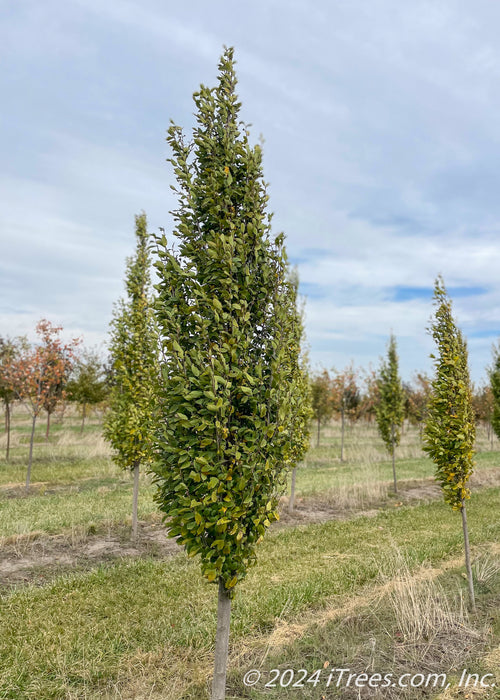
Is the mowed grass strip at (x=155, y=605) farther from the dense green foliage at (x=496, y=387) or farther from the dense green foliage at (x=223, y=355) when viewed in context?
the dense green foliage at (x=496, y=387)

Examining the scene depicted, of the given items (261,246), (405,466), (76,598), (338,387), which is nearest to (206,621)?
(76,598)

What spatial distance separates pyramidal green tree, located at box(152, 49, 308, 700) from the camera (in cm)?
353

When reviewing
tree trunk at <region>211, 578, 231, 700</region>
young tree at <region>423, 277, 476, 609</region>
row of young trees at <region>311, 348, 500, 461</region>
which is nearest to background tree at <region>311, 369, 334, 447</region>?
row of young trees at <region>311, 348, 500, 461</region>

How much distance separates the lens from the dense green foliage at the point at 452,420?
6.29m

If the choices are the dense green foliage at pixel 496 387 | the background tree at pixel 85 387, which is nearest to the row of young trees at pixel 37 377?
the background tree at pixel 85 387

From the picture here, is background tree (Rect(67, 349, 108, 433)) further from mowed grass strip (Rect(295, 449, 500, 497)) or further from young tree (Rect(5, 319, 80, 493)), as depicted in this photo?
mowed grass strip (Rect(295, 449, 500, 497))

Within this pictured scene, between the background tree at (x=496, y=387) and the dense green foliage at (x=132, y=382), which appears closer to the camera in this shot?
the dense green foliage at (x=132, y=382)

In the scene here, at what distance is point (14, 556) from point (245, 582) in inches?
167

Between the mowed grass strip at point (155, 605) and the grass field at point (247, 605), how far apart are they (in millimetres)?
18

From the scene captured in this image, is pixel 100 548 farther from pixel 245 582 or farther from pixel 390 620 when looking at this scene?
pixel 390 620

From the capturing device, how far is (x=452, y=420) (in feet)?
20.6

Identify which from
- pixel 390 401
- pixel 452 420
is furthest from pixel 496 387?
pixel 452 420

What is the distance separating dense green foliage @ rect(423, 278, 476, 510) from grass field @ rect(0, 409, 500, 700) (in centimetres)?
135

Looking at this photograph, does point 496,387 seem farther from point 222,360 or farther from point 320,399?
point 222,360
